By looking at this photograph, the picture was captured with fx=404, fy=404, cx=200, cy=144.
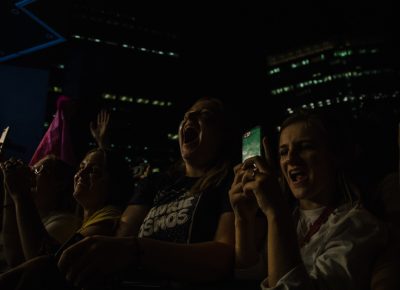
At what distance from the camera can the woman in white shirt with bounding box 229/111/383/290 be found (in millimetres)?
1371

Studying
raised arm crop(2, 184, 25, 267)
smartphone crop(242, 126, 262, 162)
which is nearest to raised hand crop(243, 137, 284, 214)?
smartphone crop(242, 126, 262, 162)

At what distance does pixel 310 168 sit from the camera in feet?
5.89

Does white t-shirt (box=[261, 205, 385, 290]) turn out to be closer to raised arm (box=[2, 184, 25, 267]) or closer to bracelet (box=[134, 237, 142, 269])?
bracelet (box=[134, 237, 142, 269])

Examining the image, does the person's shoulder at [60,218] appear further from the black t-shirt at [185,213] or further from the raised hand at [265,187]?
the raised hand at [265,187]

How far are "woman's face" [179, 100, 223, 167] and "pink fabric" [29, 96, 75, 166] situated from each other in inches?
63.4

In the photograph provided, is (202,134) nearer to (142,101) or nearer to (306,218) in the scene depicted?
(306,218)

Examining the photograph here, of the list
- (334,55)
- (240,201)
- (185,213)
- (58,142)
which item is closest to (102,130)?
(58,142)

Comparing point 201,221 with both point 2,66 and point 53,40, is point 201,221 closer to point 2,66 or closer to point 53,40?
point 53,40

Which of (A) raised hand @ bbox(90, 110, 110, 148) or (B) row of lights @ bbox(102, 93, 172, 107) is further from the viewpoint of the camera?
(B) row of lights @ bbox(102, 93, 172, 107)

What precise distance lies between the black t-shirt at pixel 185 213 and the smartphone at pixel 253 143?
212 millimetres

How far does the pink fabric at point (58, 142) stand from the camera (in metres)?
3.67

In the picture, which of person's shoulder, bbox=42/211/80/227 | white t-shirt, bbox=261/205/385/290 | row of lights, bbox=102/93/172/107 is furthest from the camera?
row of lights, bbox=102/93/172/107

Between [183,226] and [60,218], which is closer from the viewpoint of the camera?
[183,226]

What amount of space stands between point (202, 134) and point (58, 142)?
1.90 metres
